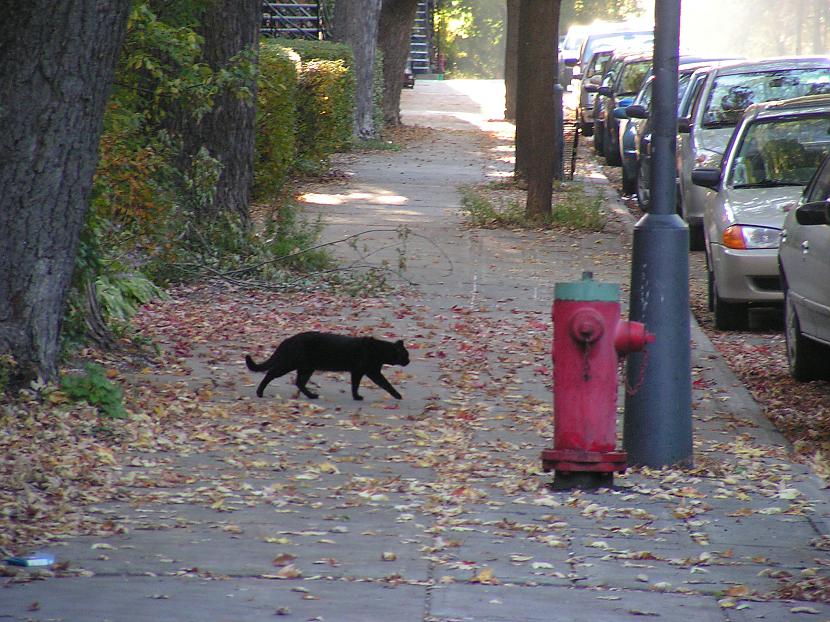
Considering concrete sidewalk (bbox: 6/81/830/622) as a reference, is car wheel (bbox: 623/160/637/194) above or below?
above

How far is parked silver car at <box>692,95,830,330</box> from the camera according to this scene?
1087 cm

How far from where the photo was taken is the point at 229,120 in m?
12.9

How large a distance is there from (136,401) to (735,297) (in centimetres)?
512

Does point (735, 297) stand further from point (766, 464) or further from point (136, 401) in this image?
point (136, 401)

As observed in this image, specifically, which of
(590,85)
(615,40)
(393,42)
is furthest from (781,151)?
(615,40)

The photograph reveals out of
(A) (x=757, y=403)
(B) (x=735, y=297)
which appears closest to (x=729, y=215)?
(B) (x=735, y=297)

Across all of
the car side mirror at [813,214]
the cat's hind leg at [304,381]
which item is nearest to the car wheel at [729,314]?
the car side mirror at [813,214]

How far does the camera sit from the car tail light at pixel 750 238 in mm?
10914

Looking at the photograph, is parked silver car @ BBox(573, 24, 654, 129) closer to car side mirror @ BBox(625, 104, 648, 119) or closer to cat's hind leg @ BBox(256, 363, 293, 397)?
car side mirror @ BBox(625, 104, 648, 119)

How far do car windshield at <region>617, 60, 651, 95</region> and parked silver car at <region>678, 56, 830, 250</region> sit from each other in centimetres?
647

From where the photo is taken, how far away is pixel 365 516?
5.97 meters

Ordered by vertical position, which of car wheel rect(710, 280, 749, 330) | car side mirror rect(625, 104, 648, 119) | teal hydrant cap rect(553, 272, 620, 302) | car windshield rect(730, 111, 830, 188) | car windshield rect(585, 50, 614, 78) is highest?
car windshield rect(585, 50, 614, 78)

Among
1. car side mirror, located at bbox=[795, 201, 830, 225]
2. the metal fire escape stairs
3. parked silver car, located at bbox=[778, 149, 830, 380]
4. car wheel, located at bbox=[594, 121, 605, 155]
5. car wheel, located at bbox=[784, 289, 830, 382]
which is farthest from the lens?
the metal fire escape stairs

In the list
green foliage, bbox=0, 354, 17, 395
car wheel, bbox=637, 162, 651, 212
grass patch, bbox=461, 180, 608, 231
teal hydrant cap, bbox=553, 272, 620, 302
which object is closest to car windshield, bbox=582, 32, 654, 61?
car wheel, bbox=637, 162, 651, 212
